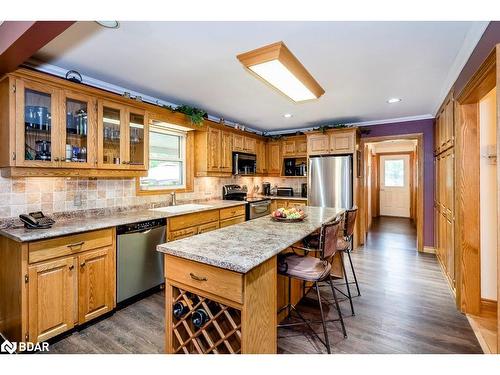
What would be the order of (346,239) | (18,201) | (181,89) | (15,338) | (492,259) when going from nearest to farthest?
(15,338) → (18,201) → (492,259) → (346,239) → (181,89)

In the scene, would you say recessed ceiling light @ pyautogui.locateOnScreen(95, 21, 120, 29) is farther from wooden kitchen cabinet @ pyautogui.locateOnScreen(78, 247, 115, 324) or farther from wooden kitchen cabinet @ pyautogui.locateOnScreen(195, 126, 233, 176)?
wooden kitchen cabinet @ pyautogui.locateOnScreen(195, 126, 233, 176)

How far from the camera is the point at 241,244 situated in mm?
1661

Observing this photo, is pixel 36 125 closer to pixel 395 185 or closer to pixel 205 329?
pixel 205 329

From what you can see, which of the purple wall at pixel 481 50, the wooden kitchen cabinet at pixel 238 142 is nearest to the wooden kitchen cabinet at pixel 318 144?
the wooden kitchen cabinet at pixel 238 142

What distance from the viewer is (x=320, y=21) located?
174 centimetres

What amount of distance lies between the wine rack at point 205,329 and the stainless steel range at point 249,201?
9.67 feet

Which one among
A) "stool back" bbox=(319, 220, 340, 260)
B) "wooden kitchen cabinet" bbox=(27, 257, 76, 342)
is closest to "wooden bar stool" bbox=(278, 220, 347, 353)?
"stool back" bbox=(319, 220, 340, 260)

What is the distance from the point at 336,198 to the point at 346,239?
199cm

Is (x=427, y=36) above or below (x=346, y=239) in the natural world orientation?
above

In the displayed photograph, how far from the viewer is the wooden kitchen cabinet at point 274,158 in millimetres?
5660

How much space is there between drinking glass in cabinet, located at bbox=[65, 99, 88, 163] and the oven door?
9.03 feet

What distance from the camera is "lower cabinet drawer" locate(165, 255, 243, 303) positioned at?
1338mm
